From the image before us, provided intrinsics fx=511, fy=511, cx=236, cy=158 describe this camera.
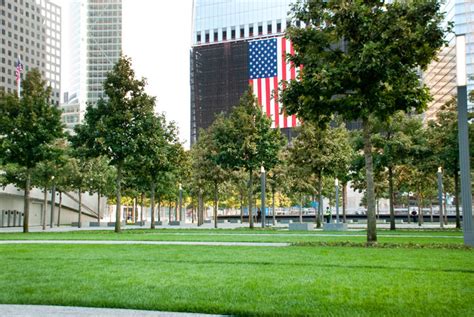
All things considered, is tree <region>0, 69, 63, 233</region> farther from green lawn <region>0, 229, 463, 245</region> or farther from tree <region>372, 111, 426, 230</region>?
tree <region>372, 111, 426, 230</region>

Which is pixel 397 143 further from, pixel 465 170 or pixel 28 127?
pixel 28 127

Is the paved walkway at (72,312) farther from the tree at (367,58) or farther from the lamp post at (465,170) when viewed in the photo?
the lamp post at (465,170)

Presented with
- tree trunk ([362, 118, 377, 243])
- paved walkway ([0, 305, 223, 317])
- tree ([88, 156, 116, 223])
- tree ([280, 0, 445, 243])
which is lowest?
paved walkway ([0, 305, 223, 317])

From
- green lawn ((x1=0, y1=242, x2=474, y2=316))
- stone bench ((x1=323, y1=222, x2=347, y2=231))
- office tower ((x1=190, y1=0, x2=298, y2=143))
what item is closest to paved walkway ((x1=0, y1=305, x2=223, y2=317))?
green lawn ((x1=0, y1=242, x2=474, y2=316))

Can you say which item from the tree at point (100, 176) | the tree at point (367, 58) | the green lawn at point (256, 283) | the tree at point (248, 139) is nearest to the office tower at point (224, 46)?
the tree at point (100, 176)

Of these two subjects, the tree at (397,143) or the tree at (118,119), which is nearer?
the tree at (118,119)

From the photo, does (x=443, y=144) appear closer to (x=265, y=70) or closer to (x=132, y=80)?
(x=132, y=80)

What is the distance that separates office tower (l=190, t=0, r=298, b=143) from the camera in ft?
438

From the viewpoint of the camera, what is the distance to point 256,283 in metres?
8.90

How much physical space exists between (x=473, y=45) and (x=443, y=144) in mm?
68802

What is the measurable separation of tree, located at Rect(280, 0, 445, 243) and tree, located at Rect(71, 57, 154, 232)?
49.3 ft

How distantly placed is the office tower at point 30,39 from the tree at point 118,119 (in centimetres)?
12675

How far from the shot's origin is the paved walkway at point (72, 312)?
675cm

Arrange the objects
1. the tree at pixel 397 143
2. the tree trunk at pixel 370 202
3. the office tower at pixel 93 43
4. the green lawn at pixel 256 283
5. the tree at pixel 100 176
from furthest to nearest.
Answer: the office tower at pixel 93 43 → the tree at pixel 100 176 → the tree at pixel 397 143 → the tree trunk at pixel 370 202 → the green lawn at pixel 256 283
